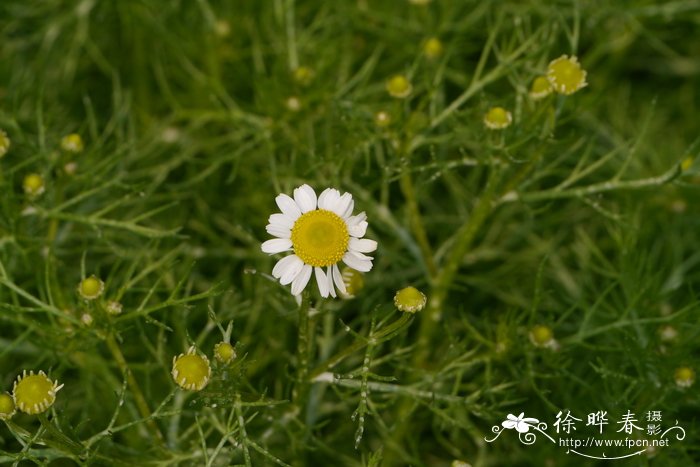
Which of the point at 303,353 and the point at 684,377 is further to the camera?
the point at 684,377

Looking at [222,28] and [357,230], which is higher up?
[222,28]

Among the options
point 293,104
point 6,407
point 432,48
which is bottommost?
point 6,407

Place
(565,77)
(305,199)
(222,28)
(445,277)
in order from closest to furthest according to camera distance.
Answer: (305,199) → (565,77) → (445,277) → (222,28)

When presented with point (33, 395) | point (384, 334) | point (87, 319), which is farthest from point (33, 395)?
point (384, 334)

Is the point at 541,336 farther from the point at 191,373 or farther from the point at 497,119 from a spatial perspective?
the point at 191,373

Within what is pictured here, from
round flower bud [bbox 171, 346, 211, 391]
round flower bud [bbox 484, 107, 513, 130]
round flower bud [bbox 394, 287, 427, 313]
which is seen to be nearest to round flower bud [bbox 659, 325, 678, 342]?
round flower bud [bbox 484, 107, 513, 130]

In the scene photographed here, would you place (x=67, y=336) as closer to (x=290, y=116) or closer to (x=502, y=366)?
(x=290, y=116)

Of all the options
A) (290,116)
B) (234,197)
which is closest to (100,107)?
(234,197)
